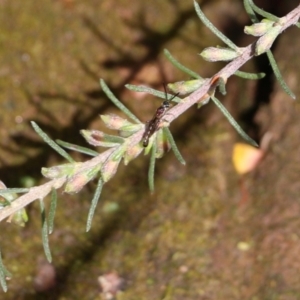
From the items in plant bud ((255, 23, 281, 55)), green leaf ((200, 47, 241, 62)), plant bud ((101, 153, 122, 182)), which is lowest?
plant bud ((101, 153, 122, 182))

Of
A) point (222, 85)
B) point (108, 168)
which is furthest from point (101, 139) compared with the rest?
point (222, 85)

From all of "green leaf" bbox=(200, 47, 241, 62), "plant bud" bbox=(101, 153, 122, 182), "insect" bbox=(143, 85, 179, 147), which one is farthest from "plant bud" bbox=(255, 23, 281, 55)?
"plant bud" bbox=(101, 153, 122, 182)

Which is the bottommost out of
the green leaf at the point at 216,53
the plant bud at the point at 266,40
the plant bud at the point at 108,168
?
the plant bud at the point at 108,168

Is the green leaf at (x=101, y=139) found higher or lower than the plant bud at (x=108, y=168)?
higher

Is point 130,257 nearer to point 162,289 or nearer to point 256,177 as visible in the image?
point 162,289

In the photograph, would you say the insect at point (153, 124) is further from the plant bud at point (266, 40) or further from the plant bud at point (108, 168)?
the plant bud at point (266, 40)

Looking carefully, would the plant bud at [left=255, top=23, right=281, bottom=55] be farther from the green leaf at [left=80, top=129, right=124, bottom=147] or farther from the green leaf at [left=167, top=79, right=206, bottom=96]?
the green leaf at [left=80, top=129, right=124, bottom=147]

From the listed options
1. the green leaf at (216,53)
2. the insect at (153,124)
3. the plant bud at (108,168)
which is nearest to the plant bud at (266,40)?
the green leaf at (216,53)

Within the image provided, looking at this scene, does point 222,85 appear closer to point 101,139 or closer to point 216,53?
point 216,53

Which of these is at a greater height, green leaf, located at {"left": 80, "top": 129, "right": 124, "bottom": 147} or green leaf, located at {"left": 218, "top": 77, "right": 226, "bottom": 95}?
green leaf, located at {"left": 80, "top": 129, "right": 124, "bottom": 147}

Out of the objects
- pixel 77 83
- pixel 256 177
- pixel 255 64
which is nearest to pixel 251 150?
pixel 256 177

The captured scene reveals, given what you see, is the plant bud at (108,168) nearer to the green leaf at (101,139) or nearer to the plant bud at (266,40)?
the green leaf at (101,139)
